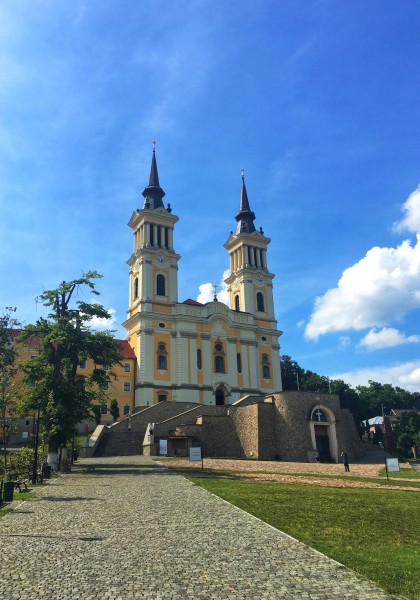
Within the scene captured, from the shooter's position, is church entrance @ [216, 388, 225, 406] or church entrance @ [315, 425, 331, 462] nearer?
church entrance @ [315, 425, 331, 462]

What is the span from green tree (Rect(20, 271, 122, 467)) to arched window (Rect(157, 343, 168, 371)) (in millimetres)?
28471

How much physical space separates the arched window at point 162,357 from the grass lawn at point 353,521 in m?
41.5

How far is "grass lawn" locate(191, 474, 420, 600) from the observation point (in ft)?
28.5

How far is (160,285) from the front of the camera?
6794cm

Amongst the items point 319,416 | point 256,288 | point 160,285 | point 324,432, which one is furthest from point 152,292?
point 324,432

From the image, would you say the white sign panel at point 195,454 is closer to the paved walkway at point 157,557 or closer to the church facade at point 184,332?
the paved walkway at point 157,557

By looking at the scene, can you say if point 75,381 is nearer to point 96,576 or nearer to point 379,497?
point 379,497

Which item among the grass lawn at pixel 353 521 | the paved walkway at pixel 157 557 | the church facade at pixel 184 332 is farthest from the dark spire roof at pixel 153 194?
the paved walkway at pixel 157 557

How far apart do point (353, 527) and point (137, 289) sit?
5837 cm

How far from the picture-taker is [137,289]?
68.9 m

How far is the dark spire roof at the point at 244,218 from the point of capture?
80512 mm

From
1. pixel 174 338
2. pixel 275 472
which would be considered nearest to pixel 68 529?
pixel 275 472

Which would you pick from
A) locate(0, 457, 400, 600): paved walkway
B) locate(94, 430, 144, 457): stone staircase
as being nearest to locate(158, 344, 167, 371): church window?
locate(94, 430, 144, 457): stone staircase

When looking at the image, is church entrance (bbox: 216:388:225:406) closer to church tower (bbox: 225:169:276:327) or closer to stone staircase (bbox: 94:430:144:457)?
church tower (bbox: 225:169:276:327)
